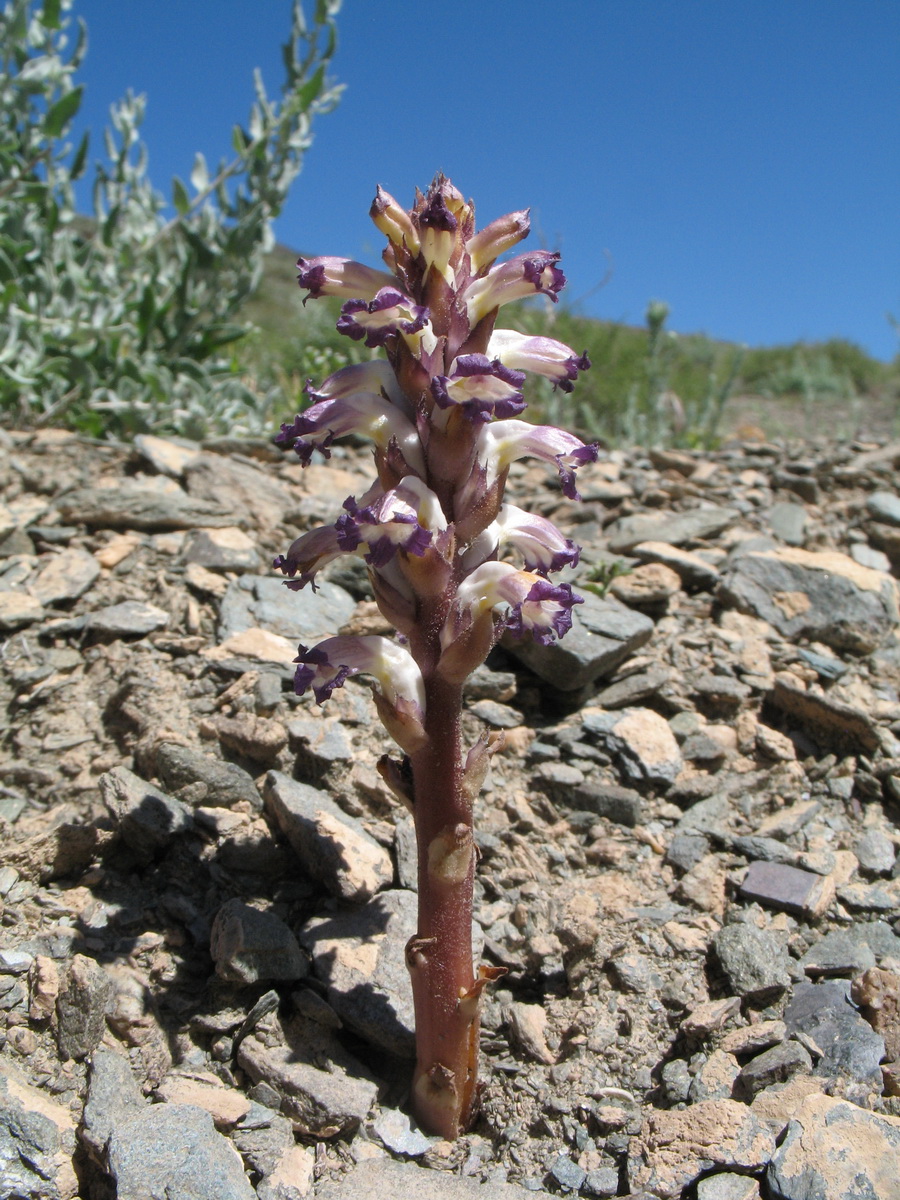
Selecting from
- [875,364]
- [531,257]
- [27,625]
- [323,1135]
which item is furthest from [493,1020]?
[875,364]

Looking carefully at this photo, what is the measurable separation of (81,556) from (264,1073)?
119 inches

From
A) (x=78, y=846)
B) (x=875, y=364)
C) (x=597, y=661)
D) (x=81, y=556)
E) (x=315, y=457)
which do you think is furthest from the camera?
(x=875, y=364)

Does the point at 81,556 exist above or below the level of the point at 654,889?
above

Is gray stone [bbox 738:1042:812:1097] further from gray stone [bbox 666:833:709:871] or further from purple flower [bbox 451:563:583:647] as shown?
purple flower [bbox 451:563:583:647]

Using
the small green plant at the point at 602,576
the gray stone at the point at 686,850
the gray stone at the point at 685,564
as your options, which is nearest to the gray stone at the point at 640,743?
the gray stone at the point at 686,850

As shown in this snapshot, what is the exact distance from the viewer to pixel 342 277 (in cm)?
273

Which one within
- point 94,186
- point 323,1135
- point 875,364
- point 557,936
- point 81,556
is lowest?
point 323,1135

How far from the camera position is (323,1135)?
2.84m

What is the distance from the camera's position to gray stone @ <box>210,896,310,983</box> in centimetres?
311

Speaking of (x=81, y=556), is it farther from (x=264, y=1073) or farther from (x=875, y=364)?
(x=875, y=364)

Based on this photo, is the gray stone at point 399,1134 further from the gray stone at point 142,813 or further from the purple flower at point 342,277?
the purple flower at point 342,277

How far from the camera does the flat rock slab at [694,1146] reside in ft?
8.54

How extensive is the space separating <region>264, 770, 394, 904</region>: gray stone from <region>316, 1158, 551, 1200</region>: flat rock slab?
906 mm

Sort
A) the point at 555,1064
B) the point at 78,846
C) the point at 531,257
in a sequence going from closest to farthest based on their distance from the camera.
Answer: the point at 531,257 < the point at 555,1064 < the point at 78,846
